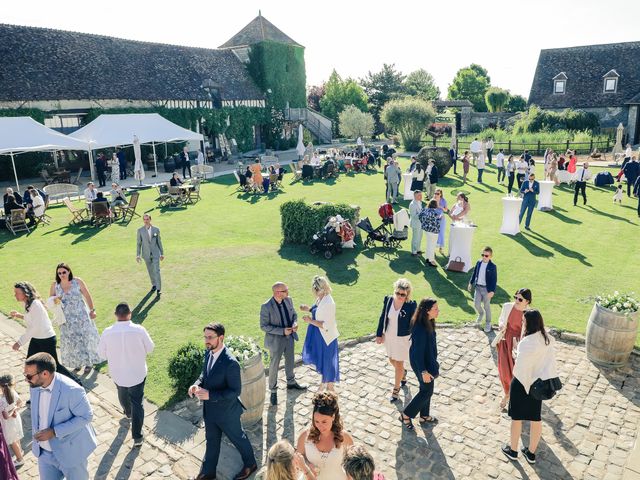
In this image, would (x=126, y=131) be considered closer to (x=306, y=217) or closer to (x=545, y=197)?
(x=306, y=217)

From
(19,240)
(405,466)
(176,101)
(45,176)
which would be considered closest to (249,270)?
(405,466)

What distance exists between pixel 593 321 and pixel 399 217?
650cm

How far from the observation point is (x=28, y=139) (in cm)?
1941

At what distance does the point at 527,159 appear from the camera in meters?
19.8

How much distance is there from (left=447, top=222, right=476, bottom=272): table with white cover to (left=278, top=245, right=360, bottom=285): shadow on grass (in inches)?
88.6

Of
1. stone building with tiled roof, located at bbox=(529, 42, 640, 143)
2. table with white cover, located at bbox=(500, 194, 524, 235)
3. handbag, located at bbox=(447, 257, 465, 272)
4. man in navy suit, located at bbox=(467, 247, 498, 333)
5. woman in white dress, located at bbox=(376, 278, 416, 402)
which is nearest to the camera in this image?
woman in white dress, located at bbox=(376, 278, 416, 402)

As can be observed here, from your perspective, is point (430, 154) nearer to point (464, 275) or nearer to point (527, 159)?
point (527, 159)

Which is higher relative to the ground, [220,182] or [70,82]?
[70,82]

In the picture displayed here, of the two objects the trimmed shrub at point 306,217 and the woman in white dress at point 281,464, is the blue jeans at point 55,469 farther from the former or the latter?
the trimmed shrub at point 306,217

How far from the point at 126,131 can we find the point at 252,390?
67.3 ft

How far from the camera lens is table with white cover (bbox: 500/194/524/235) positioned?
13492mm

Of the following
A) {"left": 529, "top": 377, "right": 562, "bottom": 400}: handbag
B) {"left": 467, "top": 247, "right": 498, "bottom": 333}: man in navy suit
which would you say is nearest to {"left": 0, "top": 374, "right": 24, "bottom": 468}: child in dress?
{"left": 529, "top": 377, "right": 562, "bottom": 400}: handbag

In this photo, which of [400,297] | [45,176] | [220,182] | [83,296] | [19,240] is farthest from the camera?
[220,182]

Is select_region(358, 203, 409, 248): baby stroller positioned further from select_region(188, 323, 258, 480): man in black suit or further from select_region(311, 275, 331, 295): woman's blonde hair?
select_region(188, 323, 258, 480): man in black suit
